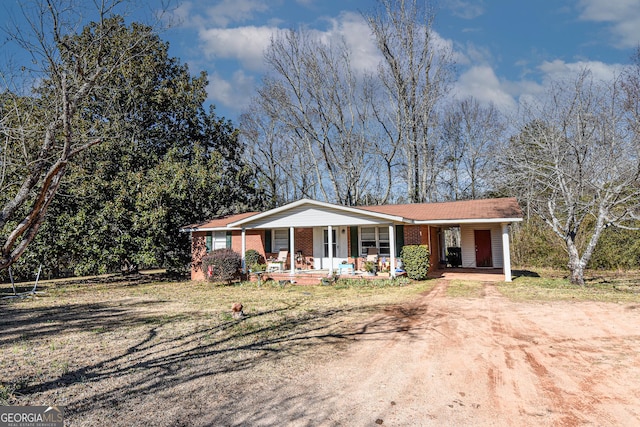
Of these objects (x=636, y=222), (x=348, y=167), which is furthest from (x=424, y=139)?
(x=636, y=222)

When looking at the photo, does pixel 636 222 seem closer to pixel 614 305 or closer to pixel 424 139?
pixel 614 305

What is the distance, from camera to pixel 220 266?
15414 millimetres

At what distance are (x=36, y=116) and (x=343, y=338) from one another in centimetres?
605

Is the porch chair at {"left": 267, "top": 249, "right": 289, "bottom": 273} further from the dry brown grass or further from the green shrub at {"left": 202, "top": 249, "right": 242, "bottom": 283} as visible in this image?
the dry brown grass

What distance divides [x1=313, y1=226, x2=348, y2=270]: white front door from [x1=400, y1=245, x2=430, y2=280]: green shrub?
3157 mm

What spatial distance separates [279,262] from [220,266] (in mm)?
2676

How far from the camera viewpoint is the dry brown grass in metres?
4.17

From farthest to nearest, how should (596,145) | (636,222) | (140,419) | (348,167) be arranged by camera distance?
(348,167) → (636,222) → (596,145) → (140,419)

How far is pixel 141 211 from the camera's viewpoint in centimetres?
1684

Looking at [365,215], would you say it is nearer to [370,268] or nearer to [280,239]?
[370,268]

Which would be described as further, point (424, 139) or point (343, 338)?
point (424, 139)

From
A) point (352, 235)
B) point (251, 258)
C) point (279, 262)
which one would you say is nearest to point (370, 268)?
point (352, 235)

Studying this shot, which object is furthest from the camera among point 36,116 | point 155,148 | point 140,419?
point 155,148

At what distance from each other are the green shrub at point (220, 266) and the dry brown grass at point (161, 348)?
3470 mm
